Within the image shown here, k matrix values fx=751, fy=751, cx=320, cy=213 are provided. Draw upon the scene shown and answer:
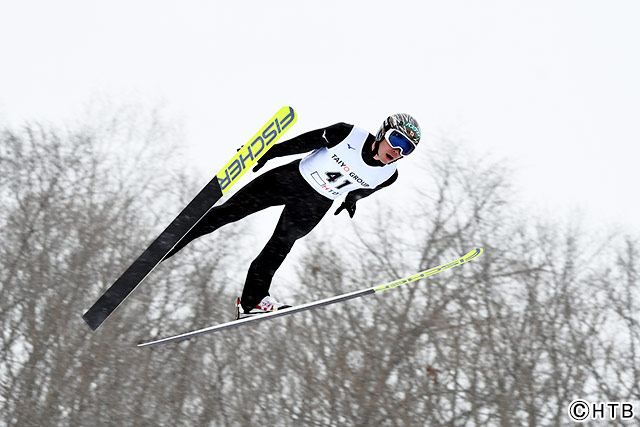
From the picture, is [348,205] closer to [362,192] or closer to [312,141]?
[362,192]

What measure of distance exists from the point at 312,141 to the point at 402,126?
1.82 feet

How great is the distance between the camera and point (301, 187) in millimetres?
4785

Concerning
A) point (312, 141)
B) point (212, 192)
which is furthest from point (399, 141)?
point (212, 192)

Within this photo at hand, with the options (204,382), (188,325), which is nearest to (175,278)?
(188,325)

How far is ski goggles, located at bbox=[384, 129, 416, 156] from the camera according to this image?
4504 mm

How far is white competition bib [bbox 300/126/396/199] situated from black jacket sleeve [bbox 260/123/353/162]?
0.04 metres

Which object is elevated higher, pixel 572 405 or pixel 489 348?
pixel 489 348

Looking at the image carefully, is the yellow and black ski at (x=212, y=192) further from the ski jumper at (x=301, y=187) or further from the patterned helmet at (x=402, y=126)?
the patterned helmet at (x=402, y=126)

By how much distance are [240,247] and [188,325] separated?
211 centimetres

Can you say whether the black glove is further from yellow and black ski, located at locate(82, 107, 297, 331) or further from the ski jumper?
yellow and black ski, located at locate(82, 107, 297, 331)

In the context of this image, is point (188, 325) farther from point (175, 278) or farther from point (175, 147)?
point (175, 147)

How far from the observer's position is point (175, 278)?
16.5 m

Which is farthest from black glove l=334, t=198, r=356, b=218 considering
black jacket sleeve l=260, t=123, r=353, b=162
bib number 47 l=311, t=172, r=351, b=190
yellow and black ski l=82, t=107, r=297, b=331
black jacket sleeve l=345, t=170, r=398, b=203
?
yellow and black ski l=82, t=107, r=297, b=331

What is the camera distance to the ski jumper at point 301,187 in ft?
15.2
